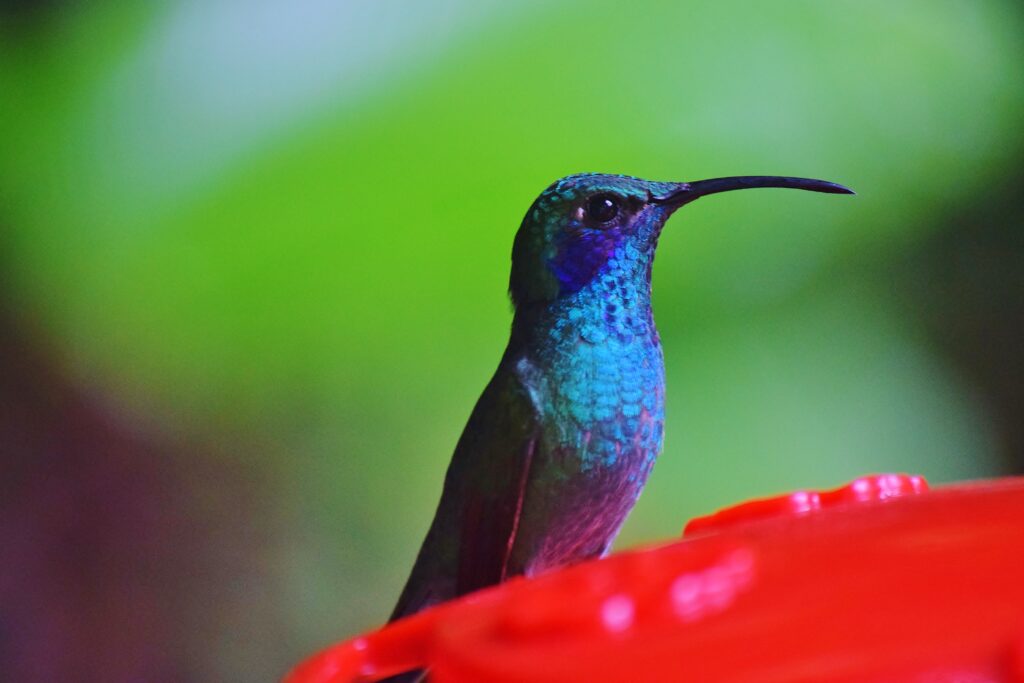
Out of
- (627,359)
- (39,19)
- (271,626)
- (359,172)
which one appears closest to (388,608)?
(271,626)

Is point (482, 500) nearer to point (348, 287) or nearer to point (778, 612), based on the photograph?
point (348, 287)

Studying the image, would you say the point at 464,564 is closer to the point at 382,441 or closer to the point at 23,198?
the point at 382,441

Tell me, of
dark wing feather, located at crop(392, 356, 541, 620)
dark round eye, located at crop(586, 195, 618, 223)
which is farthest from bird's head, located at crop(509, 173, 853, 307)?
dark wing feather, located at crop(392, 356, 541, 620)

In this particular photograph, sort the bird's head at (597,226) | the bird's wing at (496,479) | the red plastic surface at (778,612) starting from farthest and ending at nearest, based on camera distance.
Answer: the bird's head at (597,226) < the bird's wing at (496,479) < the red plastic surface at (778,612)

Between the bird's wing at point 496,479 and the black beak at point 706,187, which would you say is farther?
the black beak at point 706,187

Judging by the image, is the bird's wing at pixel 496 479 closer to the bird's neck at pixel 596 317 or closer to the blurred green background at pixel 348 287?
the bird's neck at pixel 596 317

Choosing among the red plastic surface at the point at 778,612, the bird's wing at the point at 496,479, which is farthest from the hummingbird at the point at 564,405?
the red plastic surface at the point at 778,612

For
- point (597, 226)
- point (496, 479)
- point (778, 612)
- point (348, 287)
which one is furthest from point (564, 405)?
point (778, 612)
